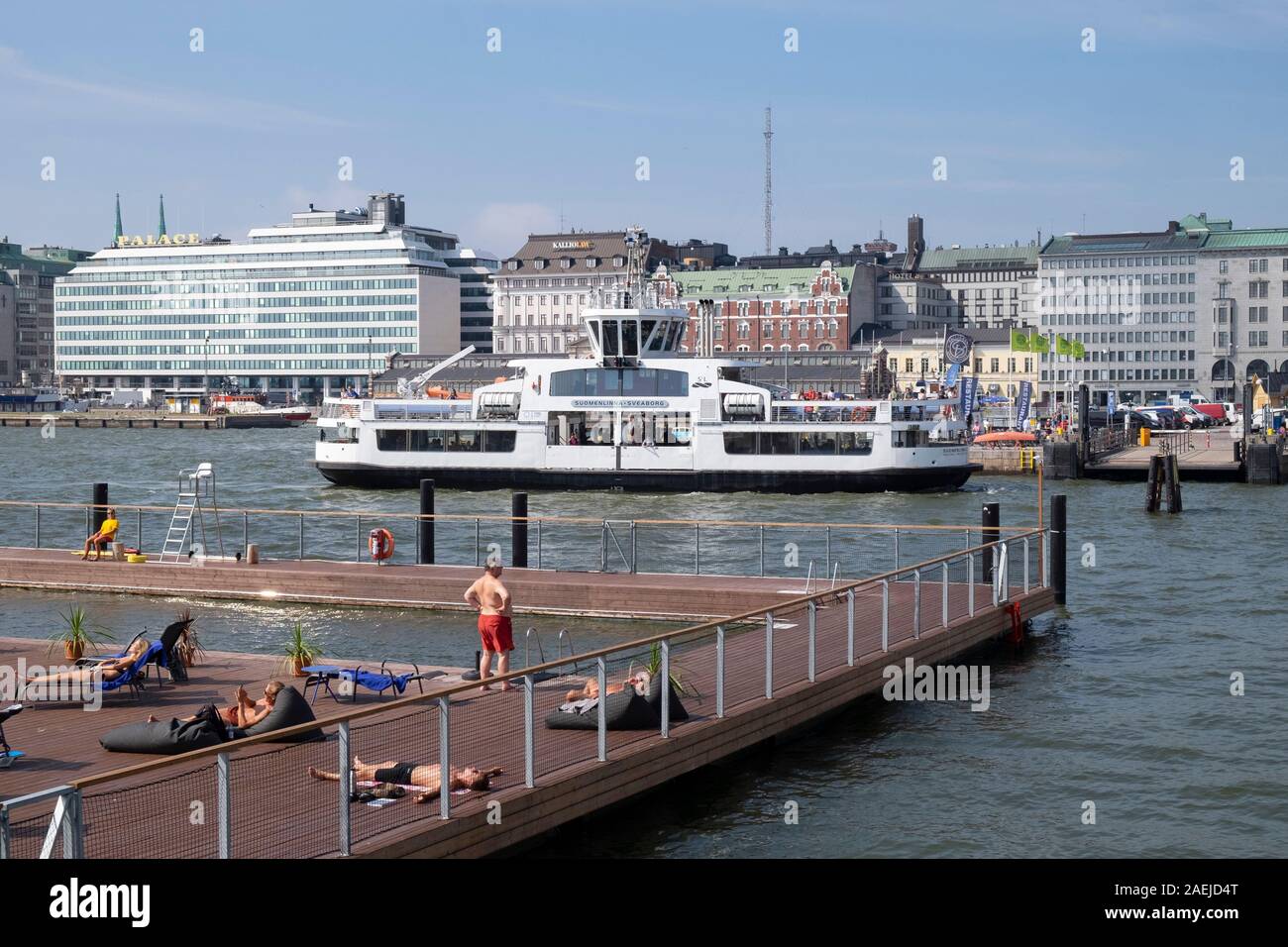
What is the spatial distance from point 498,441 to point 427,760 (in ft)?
175

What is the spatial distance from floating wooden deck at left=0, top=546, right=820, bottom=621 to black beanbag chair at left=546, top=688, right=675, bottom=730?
10.8m

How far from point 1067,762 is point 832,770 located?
3.04 metres

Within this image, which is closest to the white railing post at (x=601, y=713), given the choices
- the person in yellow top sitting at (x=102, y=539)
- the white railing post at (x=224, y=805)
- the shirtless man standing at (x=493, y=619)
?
the shirtless man standing at (x=493, y=619)

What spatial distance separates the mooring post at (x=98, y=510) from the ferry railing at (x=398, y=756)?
59.9 ft

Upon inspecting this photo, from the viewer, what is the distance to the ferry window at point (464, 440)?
67.5 metres

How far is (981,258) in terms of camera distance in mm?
192500

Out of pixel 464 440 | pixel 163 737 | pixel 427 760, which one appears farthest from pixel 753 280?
pixel 427 760

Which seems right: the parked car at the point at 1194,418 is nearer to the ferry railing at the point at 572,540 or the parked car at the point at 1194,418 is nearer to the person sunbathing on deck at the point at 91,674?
the ferry railing at the point at 572,540

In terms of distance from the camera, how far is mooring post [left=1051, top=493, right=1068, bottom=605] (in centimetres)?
2980

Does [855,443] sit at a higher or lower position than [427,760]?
higher

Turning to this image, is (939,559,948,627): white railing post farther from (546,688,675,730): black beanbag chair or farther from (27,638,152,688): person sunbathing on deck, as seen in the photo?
(27,638,152,688): person sunbathing on deck

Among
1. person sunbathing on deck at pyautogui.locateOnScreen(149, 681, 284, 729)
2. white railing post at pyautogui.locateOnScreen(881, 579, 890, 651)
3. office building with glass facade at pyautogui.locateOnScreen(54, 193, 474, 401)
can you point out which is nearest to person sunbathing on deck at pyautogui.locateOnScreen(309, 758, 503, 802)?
person sunbathing on deck at pyautogui.locateOnScreen(149, 681, 284, 729)

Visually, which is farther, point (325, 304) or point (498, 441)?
point (325, 304)

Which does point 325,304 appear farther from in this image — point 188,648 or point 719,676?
point 719,676
